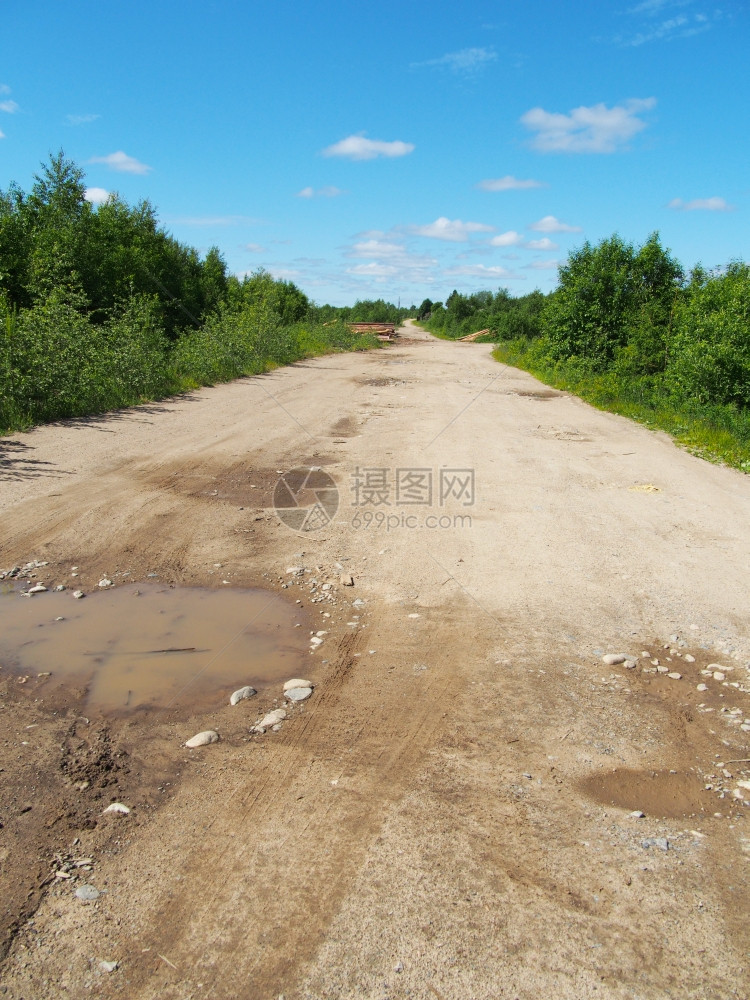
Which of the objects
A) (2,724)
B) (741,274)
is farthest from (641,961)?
(741,274)

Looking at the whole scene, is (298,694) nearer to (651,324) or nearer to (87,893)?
(87,893)

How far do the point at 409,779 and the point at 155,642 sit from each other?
6.25ft

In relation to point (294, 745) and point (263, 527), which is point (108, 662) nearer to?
point (294, 745)

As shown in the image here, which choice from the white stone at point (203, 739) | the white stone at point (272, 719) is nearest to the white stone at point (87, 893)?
the white stone at point (203, 739)

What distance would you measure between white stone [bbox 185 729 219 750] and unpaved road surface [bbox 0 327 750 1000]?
6 cm

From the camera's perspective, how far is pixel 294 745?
10.3 feet

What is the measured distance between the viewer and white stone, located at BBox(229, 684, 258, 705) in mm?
3499

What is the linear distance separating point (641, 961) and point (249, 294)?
1221 inches

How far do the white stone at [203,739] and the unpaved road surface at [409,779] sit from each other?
0.20 ft

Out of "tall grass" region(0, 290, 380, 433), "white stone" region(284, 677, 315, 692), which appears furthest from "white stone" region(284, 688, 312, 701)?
"tall grass" region(0, 290, 380, 433)

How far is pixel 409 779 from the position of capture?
115 inches

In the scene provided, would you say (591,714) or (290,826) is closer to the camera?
(290,826)

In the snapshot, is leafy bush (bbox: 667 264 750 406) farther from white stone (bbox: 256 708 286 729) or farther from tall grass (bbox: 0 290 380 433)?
white stone (bbox: 256 708 286 729)

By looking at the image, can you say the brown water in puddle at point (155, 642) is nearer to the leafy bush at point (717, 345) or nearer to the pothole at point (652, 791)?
the pothole at point (652, 791)
